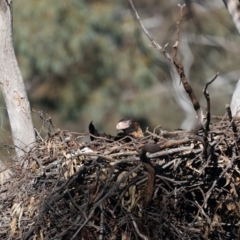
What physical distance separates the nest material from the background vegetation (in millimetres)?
9146

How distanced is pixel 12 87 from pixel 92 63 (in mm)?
10139

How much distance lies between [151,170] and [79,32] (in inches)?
408

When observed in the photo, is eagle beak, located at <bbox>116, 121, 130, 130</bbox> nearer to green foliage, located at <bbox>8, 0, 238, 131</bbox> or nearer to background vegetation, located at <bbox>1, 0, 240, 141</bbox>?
background vegetation, located at <bbox>1, 0, 240, 141</bbox>

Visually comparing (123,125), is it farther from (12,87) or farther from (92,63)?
(92,63)

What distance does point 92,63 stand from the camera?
15.3 metres

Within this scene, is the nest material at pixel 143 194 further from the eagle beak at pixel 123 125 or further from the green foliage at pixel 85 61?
the green foliage at pixel 85 61

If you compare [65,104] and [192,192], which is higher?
[65,104]

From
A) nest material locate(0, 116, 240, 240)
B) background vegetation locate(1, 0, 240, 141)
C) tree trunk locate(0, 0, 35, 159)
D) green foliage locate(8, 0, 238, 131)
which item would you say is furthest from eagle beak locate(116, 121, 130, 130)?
green foliage locate(8, 0, 238, 131)

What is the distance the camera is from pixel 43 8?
13859 mm

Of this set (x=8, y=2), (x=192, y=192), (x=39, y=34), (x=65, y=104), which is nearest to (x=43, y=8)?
(x=39, y=34)

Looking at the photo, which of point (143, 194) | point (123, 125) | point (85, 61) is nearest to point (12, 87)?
point (123, 125)

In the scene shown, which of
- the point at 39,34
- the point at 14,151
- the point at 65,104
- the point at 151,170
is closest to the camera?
the point at 151,170

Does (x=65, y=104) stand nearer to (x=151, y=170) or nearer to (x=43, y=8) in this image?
(x=43, y=8)

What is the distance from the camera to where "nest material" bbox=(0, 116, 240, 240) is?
4.20m
